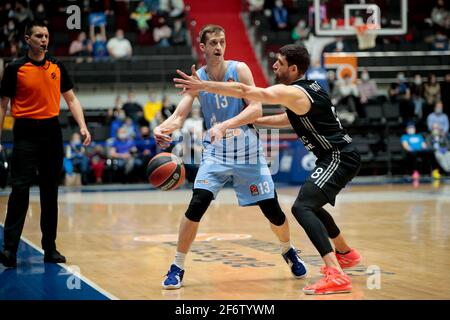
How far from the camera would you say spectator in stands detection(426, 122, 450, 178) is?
19688 mm

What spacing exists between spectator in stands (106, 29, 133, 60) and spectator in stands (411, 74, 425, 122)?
23.9 ft

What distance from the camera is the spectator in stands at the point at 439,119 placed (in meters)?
20.0

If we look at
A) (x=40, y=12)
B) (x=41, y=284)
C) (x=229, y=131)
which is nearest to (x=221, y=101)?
(x=229, y=131)

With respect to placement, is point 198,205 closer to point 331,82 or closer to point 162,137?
point 162,137

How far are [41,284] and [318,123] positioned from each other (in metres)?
2.47

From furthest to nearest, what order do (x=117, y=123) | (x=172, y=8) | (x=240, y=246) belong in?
(x=172, y=8)
(x=117, y=123)
(x=240, y=246)

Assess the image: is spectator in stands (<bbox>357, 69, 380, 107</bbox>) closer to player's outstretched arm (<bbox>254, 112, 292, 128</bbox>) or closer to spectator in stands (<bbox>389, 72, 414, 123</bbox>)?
spectator in stands (<bbox>389, 72, 414, 123</bbox>)

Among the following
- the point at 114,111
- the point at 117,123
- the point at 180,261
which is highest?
the point at 114,111

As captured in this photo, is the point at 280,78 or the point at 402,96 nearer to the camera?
the point at 280,78

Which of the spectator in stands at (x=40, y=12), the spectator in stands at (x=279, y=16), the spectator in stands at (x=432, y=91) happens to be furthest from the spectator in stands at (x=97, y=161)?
the spectator in stands at (x=432, y=91)

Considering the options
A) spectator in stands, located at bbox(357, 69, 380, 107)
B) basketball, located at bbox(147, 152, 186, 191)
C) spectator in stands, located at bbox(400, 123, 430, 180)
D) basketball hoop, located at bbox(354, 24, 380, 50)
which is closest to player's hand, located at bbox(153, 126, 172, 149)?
basketball, located at bbox(147, 152, 186, 191)

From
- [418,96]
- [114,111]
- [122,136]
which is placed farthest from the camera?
[418,96]

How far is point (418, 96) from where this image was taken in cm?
2120

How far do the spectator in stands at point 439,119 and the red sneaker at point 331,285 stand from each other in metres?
14.7
